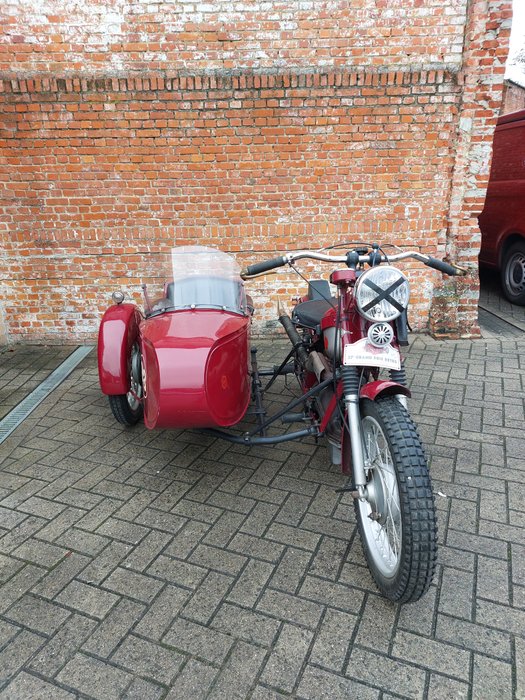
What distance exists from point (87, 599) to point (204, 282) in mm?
2007

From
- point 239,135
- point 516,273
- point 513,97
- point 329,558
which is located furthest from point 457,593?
point 513,97

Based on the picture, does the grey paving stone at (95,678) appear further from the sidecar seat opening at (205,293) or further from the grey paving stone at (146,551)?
the sidecar seat opening at (205,293)

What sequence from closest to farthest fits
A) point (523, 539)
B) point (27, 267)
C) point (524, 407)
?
point (523, 539), point (524, 407), point (27, 267)

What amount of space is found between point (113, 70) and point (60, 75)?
55cm

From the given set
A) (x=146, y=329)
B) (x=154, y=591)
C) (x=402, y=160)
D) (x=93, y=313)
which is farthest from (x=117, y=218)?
(x=154, y=591)

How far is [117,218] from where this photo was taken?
201 inches

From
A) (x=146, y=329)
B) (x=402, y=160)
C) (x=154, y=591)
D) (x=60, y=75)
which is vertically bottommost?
(x=154, y=591)

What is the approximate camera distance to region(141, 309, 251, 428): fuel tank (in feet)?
8.33

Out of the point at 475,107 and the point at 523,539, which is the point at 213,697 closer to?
the point at 523,539

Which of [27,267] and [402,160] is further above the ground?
[402,160]

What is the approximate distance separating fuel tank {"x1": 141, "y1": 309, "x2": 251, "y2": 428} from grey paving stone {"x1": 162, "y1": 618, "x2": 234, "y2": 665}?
1.04 m

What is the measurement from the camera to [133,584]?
86.4 inches

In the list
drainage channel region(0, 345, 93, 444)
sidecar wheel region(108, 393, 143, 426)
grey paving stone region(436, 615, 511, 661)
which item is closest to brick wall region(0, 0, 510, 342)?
drainage channel region(0, 345, 93, 444)

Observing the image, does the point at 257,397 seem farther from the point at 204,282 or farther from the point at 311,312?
the point at 204,282
